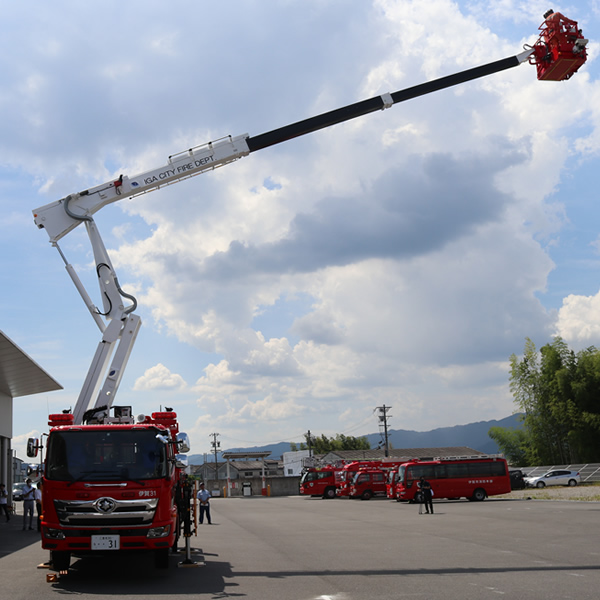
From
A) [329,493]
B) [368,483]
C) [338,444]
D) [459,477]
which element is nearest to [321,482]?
[329,493]

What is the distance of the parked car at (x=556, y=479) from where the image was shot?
52438 millimetres

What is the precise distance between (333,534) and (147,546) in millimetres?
9097

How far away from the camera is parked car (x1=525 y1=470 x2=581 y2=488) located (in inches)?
2064

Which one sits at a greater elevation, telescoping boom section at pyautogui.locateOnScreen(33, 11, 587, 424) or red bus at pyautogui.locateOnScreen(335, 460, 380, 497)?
telescoping boom section at pyautogui.locateOnScreen(33, 11, 587, 424)

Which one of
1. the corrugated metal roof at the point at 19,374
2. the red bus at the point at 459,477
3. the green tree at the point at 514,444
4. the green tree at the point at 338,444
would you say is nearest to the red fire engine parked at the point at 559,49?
the corrugated metal roof at the point at 19,374

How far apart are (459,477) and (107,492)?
Answer: 31651 millimetres

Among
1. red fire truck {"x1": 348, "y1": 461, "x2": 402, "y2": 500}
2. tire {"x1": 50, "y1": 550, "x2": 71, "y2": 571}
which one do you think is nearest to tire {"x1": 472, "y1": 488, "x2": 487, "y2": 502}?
red fire truck {"x1": 348, "y1": 461, "x2": 402, "y2": 500}

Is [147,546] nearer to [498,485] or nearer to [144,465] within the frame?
[144,465]

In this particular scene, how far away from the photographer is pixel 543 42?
16.8m

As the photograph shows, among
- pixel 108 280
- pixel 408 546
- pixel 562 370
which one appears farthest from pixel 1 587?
pixel 562 370

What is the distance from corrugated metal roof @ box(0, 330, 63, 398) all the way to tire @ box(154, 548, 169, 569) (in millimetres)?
16119

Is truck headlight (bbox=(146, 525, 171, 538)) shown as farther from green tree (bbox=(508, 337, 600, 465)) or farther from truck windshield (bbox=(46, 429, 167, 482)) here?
green tree (bbox=(508, 337, 600, 465))

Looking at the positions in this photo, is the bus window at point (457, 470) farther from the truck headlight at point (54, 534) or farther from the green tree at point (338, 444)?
the green tree at point (338, 444)

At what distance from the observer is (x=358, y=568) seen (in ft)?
39.2
